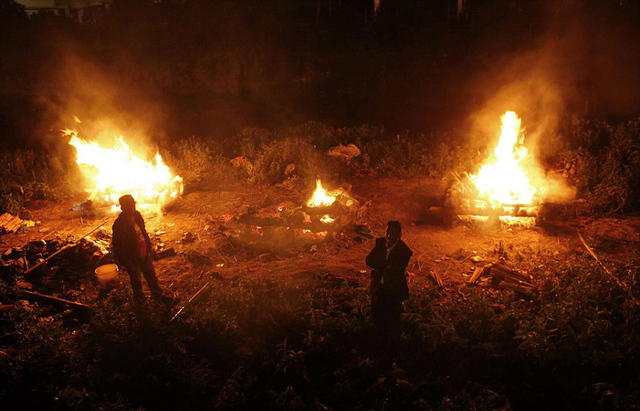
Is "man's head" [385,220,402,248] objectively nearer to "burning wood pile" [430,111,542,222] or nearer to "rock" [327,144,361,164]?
"burning wood pile" [430,111,542,222]

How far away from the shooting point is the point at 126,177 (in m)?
10.1

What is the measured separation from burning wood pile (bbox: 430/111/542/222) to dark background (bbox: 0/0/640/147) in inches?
166

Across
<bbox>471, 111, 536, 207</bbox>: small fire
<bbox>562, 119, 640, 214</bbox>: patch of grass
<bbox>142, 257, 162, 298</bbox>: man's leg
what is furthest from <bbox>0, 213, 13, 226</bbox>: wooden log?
<bbox>562, 119, 640, 214</bbox>: patch of grass

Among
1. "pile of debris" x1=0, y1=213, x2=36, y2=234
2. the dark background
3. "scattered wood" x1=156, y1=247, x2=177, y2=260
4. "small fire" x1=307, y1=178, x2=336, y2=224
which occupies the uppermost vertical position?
the dark background

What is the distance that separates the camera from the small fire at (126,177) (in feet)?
31.2

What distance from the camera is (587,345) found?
15.1ft

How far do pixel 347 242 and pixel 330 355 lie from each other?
10.2ft

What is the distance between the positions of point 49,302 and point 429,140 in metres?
10.8

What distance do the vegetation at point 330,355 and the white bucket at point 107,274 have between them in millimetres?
614

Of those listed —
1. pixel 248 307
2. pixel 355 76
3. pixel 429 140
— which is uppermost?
pixel 355 76

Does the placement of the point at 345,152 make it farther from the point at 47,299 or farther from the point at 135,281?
the point at 47,299

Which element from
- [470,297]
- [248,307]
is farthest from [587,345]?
[248,307]

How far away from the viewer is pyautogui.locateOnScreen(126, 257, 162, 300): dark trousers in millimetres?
5610

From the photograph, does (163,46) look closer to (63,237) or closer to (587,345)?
(63,237)
